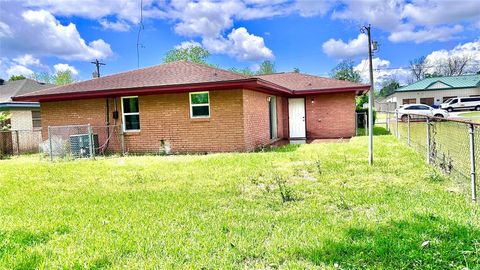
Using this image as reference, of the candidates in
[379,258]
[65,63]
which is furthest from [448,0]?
[65,63]

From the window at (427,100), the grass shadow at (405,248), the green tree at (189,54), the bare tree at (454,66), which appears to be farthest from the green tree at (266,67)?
the grass shadow at (405,248)

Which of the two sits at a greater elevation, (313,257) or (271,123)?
(271,123)

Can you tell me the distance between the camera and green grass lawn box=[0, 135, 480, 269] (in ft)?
11.0

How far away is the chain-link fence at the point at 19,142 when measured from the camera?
14.3 metres

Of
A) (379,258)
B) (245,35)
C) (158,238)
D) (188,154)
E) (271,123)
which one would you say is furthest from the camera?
(245,35)

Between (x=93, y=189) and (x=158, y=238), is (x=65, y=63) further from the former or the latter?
(x=158, y=238)

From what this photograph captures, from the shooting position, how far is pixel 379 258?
323 centimetres

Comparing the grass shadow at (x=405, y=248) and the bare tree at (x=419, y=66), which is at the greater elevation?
the bare tree at (x=419, y=66)

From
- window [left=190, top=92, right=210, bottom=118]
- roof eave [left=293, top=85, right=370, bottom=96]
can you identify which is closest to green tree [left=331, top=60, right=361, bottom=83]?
roof eave [left=293, top=85, right=370, bottom=96]

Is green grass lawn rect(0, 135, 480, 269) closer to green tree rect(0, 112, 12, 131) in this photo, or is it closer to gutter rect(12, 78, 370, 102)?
gutter rect(12, 78, 370, 102)

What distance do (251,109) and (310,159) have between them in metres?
3.96

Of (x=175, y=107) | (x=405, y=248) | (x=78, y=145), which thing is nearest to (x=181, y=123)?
(x=175, y=107)

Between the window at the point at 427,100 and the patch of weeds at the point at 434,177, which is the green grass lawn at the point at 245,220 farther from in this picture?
the window at the point at 427,100

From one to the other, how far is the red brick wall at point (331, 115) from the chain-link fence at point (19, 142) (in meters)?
12.5
